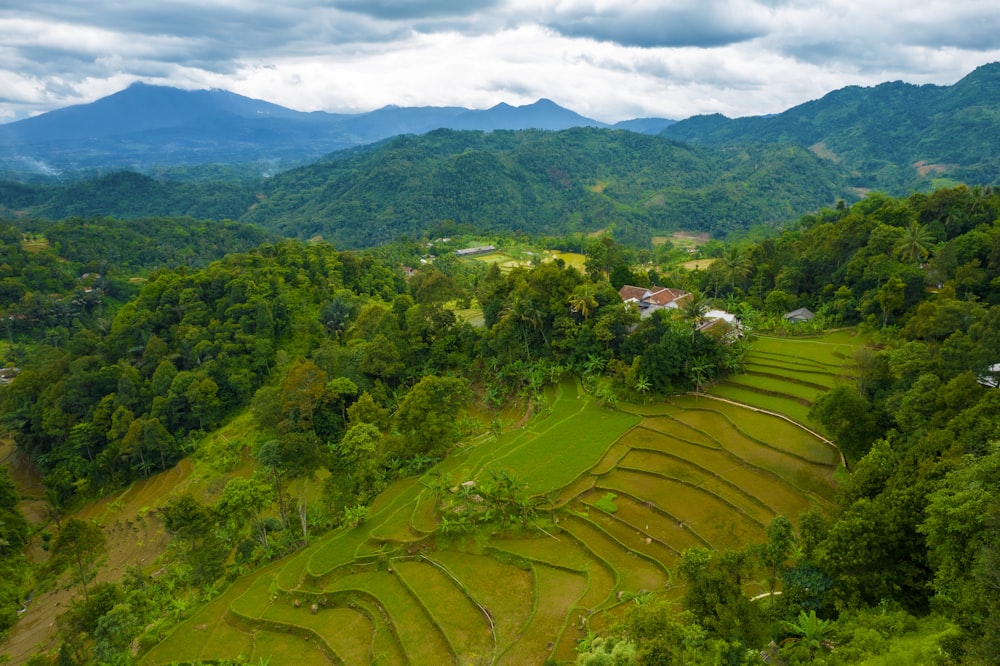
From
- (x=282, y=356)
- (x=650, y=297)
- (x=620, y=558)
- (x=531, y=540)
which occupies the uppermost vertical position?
(x=650, y=297)

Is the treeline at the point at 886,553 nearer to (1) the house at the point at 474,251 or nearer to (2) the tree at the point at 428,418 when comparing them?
(2) the tree at the point at 428,418

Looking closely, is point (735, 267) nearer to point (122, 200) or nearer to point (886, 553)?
point (886, 553)

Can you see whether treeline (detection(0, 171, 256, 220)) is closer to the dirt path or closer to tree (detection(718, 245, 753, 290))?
the dirt path

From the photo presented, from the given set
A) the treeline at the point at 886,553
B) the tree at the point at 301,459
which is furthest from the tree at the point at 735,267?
the tree at the point at 301,459

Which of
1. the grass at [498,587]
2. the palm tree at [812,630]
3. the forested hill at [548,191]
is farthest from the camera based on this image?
the forested hill at [548,191]

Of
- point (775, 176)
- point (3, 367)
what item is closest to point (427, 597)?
point (3, 367)

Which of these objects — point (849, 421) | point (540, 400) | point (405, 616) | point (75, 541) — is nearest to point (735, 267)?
point (540, 400)

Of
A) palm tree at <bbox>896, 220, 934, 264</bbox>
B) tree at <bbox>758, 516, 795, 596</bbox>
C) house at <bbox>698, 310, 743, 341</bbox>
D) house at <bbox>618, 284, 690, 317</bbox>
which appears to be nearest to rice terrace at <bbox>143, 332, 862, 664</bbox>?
tree at <bbox>758, 516, 795, 596</bbox>
